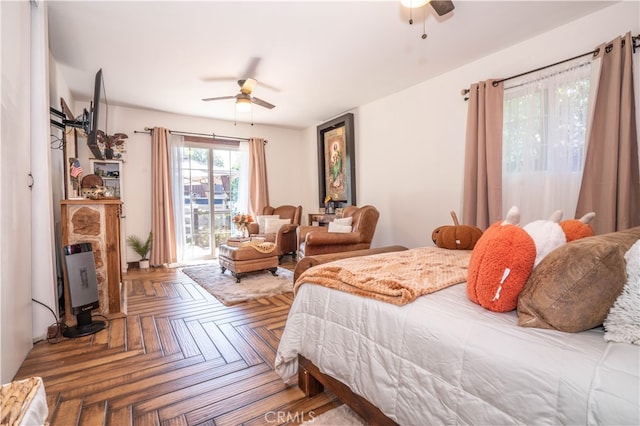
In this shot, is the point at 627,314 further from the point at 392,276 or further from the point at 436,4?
the point at 436,4

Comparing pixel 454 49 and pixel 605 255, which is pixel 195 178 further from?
pixel 605 255

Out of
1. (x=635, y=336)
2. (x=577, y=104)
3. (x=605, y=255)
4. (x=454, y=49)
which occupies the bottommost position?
(x=635, y=336)

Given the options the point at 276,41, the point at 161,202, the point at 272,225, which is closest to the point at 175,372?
the point at 276,41

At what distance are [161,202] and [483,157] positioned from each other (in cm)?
459

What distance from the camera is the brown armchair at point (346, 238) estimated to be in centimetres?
331

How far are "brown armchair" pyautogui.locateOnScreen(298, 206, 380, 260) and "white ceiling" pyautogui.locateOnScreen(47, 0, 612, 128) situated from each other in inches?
68.5

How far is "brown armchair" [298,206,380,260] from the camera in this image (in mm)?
3312

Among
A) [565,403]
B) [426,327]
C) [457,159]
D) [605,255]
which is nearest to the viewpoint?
[565,403]

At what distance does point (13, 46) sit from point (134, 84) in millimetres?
2084

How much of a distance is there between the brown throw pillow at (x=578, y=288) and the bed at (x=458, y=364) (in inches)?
1.5

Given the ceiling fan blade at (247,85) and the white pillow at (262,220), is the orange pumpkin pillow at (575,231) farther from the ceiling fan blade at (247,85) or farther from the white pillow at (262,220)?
the white pillow at (262,220)

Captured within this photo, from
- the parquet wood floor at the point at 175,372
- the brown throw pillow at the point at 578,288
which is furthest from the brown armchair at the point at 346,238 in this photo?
the brown throw pillow at the point at 578,288

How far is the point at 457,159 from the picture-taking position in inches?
132

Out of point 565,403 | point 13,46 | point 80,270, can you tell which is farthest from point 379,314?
point 13,46
